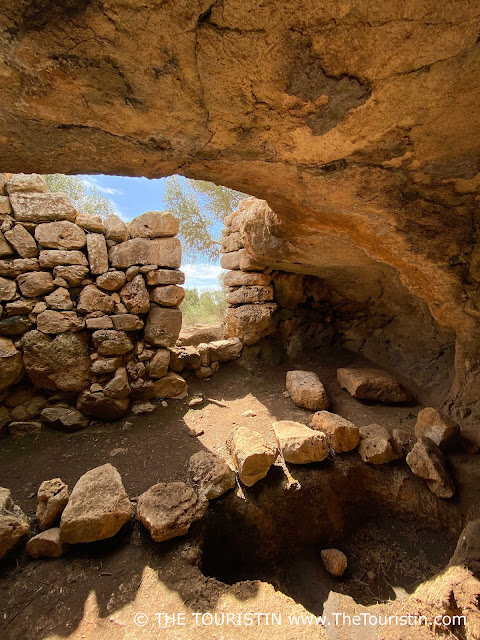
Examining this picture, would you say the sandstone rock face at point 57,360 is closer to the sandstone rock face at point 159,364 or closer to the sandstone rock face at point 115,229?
the sandstone rock face at point 159,364

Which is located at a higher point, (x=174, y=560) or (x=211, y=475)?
(x=211, y=475)

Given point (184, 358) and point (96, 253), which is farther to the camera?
point (184, 358)

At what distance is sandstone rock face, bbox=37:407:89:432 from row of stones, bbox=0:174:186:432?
0.10 metres

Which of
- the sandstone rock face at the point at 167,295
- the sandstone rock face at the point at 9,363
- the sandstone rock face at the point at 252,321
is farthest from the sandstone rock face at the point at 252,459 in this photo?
the sandstone rock face at the point at 9,363

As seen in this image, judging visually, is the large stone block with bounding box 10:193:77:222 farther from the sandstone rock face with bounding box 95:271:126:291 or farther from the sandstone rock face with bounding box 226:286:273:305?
the sandstone rock face with bounding box 226:286:273:305

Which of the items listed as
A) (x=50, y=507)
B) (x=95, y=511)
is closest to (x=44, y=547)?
(x=50, y=507)

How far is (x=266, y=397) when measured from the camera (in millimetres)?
3756

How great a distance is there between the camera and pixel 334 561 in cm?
228

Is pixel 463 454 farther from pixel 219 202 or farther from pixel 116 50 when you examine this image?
pixel 219 202

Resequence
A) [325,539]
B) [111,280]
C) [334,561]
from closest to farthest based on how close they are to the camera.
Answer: [334,561]
[325,539]
[111,280]

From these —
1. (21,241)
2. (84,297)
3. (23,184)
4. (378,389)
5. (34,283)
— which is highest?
(23,184)

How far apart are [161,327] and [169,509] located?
1.96m

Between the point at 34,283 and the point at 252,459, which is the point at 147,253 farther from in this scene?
the point at 252,459

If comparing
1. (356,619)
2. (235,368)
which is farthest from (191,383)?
(356,619)
